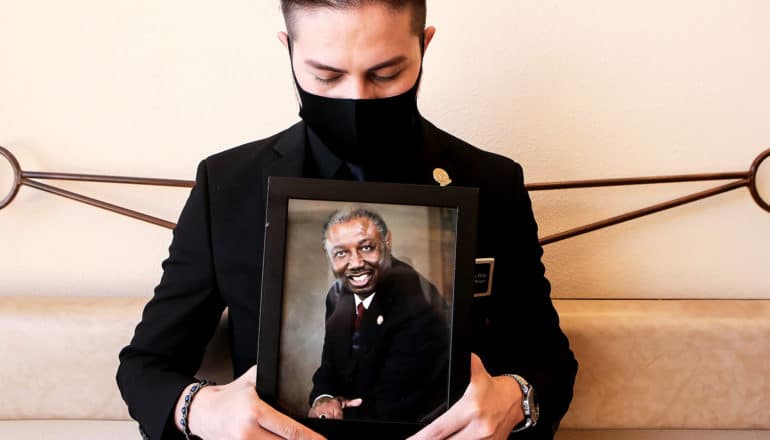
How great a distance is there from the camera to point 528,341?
1.08 metres

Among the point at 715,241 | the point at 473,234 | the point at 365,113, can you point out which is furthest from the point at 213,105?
the point at 715,241

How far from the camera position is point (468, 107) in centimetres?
130

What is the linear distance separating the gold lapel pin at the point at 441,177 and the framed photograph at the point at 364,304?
7.0 inches

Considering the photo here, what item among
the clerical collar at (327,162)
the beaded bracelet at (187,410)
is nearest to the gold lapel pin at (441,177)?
the clerical collar at (327,162)

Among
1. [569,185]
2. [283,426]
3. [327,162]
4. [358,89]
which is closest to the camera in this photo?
[283,426]

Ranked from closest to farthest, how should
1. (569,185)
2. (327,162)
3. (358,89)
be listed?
1. (358,89)
2. (327,162)
3. (569,185)

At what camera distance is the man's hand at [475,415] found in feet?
2.66

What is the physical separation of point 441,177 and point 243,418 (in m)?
0.44

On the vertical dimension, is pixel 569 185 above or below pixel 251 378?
above

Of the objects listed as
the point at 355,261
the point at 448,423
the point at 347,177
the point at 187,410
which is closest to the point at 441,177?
the point at 347,177

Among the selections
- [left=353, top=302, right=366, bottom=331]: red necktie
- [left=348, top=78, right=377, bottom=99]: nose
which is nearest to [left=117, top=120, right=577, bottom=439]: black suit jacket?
[left=348, top=78, right=377, bottom=99]: nose

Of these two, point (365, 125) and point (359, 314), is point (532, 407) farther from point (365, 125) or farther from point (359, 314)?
point (365, 125)

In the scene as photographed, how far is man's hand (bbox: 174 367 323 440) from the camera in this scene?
79 cm

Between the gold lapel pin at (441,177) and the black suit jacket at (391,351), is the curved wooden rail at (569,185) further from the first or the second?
the black suit jacket at (391,351)
